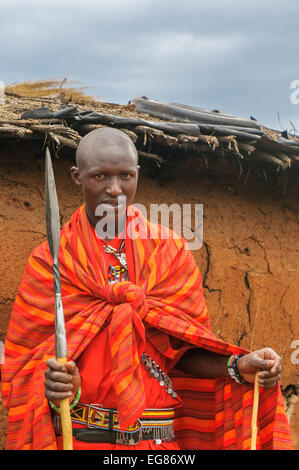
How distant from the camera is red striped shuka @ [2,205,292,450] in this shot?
281 centimetres

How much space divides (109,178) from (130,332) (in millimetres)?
706

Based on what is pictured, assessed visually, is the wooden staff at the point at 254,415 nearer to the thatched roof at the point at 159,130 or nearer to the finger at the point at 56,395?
the finger at the point at 56,395

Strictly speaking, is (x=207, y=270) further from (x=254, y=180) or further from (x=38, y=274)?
(x=38, y=274)

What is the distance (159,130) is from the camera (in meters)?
4.36

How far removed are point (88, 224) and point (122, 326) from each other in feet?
1.82

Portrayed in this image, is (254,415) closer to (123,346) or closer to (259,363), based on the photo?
(259,363)

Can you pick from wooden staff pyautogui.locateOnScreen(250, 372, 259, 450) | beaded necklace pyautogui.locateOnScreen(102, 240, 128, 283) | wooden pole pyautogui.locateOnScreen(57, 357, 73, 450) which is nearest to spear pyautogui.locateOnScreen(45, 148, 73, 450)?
wooden pole pyautogui.locateOnScreen(57, 357, 73, 450)

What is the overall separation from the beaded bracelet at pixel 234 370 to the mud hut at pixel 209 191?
1684 mm

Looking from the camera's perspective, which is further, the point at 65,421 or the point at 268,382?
the point at 268,382

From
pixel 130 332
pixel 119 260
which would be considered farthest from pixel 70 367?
pixel 119 260

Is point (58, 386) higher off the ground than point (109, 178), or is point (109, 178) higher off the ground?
point (109, 178)

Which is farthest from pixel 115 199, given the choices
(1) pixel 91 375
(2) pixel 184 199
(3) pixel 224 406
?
(2) pixel 184 199

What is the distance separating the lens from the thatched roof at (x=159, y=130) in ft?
13.3

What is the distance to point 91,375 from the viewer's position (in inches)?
112
